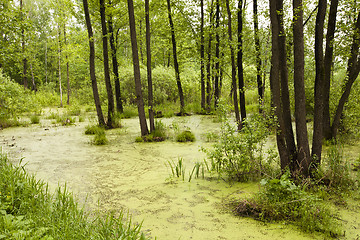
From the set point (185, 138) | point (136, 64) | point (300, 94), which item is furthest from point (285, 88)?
point (136, 64)

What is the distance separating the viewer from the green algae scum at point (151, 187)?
9.20 ft

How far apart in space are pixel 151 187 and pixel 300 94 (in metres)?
2.77

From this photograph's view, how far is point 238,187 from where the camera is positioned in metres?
3.96

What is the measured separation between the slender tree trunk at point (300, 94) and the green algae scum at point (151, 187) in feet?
2.48

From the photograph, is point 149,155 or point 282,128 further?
point 149,155

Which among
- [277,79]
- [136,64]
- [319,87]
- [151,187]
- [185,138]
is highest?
[136,64]

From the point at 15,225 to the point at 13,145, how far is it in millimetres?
5488

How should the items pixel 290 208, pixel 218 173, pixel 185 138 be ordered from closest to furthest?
pixel 290 208 < pixel 218 173 < pixel 185 138

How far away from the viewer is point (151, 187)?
411cm

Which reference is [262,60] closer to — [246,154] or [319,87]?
[319,87]

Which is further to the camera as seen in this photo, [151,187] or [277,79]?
[151,187]

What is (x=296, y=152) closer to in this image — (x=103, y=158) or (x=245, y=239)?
(x=245, y=239)

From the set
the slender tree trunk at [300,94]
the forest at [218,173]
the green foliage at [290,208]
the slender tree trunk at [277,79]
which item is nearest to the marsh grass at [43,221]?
the forest at [218,173]

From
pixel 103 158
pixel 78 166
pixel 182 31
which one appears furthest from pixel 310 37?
pixel 78 166
